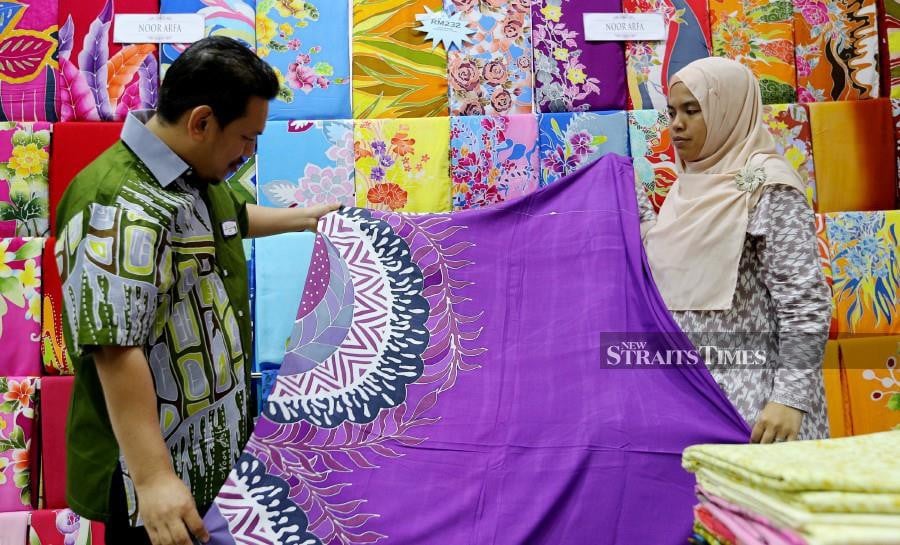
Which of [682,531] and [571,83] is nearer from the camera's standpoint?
[682,531]

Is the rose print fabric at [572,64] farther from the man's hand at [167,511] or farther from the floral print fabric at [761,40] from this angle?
the man's hand at [167,511]

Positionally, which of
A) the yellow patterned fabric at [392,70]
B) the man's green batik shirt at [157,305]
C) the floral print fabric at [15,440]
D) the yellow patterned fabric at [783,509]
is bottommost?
the floral print fabric at [15,440]

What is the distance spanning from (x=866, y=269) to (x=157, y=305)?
218 cm

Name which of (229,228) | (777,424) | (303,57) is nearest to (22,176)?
(303,57)

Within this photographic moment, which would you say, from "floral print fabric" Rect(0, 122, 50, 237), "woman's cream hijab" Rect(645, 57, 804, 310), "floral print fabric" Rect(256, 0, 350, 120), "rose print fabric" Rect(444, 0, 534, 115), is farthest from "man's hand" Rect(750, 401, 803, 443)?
"floral print fabric" Rect(0, 122, 50, 237)

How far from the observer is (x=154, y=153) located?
132 centimetres

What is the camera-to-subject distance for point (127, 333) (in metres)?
1.17

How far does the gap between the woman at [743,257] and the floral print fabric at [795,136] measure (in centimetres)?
71

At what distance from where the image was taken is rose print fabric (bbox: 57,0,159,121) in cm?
246

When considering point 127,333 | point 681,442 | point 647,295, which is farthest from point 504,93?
point 127,333

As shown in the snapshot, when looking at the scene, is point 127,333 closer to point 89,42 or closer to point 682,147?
point 682,147

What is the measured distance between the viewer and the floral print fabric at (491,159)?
8.19 ft

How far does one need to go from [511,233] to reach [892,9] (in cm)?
172

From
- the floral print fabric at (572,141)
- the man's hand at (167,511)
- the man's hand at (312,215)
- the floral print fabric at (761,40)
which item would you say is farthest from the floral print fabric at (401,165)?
the man's hand at (167,511)
